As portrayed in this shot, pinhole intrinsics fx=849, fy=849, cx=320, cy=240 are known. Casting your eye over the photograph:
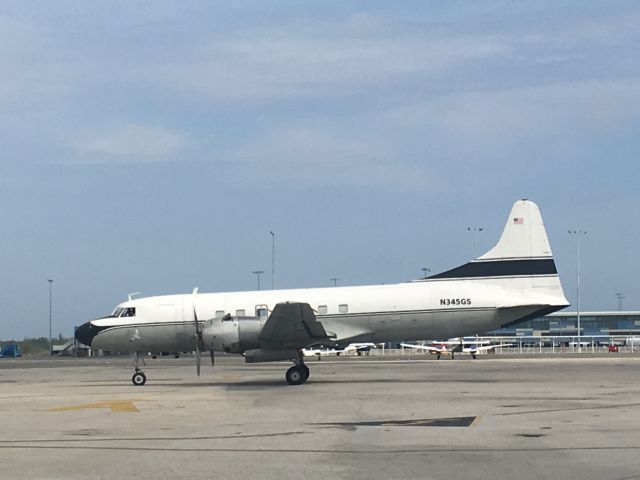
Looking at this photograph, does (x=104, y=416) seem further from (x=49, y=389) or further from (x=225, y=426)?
(x=49, y=389)

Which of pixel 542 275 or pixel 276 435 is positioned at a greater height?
pixel 542 275

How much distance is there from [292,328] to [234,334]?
2.25 meters

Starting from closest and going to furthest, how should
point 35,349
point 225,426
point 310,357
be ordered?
1. point 225,426
2. point 310,357
3. point 35,349

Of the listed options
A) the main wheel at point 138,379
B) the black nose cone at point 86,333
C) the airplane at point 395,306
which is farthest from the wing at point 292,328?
the black nose cone at point 86,333

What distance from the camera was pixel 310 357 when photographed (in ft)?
204

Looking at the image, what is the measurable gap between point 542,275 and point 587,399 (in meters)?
11.8

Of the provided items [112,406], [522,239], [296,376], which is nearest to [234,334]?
[296,376]

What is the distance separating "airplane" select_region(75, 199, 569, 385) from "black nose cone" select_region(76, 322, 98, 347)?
41 mm

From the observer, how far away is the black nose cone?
34469 mm

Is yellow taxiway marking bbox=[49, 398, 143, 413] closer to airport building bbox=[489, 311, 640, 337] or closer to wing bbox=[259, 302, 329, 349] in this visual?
wing bbox=[259, 302, 329, 349]

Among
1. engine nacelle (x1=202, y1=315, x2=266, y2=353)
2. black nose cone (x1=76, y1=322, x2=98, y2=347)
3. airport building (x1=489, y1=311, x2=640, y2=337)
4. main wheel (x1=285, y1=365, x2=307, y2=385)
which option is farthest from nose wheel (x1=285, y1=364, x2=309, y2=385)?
airport building (x1=489, y1=311, x2=640, y2=337)

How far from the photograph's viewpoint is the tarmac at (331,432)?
12.2 m

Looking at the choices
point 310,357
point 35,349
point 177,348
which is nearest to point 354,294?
point 177,348

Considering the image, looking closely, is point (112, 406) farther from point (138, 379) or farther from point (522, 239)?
point (522, 239)
